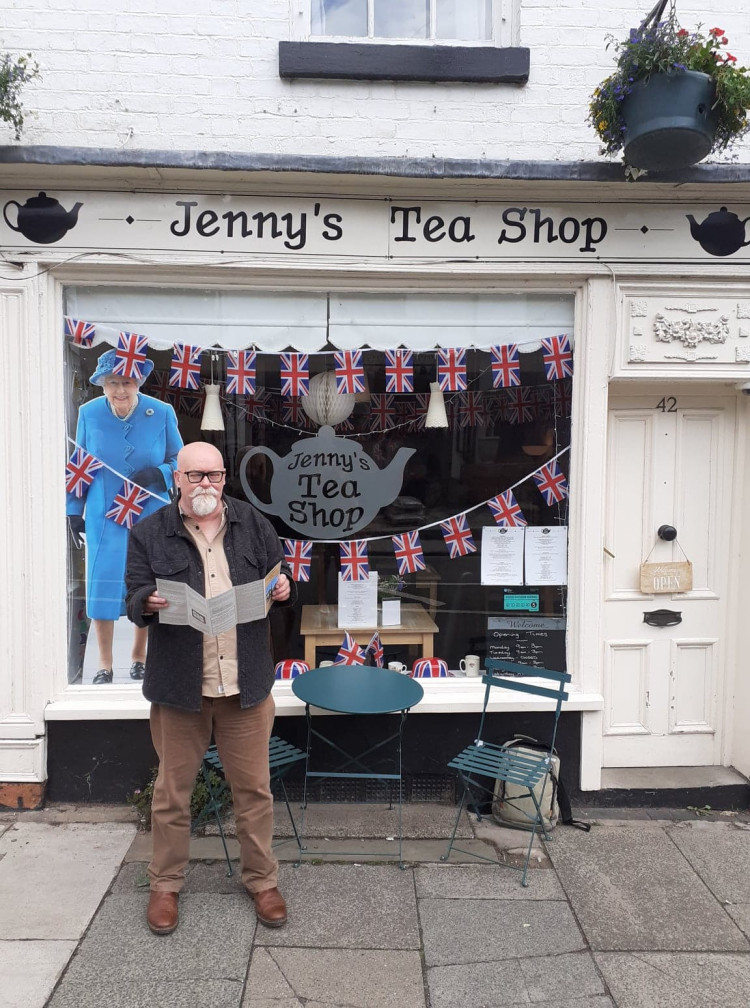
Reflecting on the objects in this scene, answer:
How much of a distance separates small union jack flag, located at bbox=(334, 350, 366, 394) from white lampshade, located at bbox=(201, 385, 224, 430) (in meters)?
0.72

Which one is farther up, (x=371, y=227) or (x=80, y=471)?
(x=371, y=227)

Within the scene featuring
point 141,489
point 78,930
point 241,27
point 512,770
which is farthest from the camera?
point 141,489

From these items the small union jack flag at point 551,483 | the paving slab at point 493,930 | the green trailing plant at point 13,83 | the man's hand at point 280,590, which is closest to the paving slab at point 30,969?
the paving slab at point 493,930

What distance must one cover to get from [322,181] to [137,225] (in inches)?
42.3

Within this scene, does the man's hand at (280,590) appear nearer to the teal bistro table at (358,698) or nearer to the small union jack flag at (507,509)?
the teal bistro table at (358,698)

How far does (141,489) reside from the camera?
4516mm

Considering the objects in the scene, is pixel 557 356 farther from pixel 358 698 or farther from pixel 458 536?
pixel 358 698

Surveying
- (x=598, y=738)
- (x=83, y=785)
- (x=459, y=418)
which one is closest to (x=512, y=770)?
(x=598, y=738)

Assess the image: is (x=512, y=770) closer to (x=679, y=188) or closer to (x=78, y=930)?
(x=78, y=930)

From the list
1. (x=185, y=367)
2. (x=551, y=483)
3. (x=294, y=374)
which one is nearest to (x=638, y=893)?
(x=551, y=483)

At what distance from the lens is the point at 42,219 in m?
4.23

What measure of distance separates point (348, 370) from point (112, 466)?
1.52 meters

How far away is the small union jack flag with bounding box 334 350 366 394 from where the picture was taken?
15.0ft

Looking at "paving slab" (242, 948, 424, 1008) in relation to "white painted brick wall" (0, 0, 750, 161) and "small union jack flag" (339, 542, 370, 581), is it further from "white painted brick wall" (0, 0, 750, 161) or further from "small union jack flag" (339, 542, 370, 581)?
"white painted brick wall" (0, 0, 750, 161)
